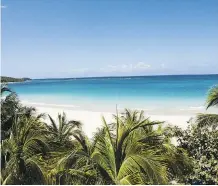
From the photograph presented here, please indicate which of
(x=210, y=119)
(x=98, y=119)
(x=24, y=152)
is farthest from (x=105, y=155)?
(x=98, y=119)

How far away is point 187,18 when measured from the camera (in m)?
14.5

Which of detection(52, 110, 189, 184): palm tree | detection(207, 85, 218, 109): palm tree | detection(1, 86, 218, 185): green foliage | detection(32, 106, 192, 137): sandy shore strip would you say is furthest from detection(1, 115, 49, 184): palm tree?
detection(32, 106, 192, 137): sandy shore strip

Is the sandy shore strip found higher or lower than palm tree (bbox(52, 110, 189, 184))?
lower

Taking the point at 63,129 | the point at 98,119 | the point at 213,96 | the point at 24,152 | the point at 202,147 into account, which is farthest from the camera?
the point at 98,119

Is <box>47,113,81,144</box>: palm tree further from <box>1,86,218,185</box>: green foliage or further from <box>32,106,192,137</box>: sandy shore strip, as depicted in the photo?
<box>32,106,192,137</box>: sandy shore strip

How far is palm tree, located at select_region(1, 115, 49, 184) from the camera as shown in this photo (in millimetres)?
2984

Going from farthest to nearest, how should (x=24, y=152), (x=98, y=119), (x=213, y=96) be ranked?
(x=98, y=119)
(x=213, y=96)
(x=24, y=152)

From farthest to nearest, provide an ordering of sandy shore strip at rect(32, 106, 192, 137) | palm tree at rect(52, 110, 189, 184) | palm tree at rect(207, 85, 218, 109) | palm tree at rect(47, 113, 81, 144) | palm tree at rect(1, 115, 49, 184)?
sandy shore strip at rect(32, 106, 192, 137) → palm tree at rect(207, 85, 218, 109) → palm tree at rect(47, 113, 81, 144) → palm tree at rect(1, 115, 49, 184) → palm tree at rect(52, 110, 189, 184)

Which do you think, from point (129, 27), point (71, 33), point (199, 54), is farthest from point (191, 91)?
point (71, 33)

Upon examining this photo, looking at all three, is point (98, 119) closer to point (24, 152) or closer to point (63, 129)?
point (63, 129)

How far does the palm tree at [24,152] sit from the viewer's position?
298 cm

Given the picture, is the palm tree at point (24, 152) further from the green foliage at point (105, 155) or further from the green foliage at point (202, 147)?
the green foliage at point (202, 147)

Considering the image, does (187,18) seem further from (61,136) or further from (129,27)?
(61,136)

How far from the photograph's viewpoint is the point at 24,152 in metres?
3.12
